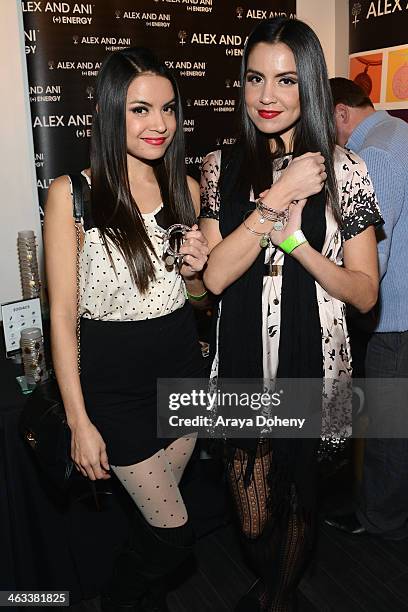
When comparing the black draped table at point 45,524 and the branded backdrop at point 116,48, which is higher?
the branded backdrop at point 116,48

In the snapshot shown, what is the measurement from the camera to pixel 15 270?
3445 millimetres

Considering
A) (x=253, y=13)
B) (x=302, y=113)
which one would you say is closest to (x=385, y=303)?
(x=302, y=113)

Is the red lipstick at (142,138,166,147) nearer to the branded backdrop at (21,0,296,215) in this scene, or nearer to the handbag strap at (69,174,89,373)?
the handbag strap at (69,174,89,373)

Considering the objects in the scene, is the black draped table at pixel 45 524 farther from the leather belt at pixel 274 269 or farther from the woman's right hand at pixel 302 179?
the woman's right hand at pixel 302 179

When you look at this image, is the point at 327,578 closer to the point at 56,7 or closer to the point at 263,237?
the point at 263,237

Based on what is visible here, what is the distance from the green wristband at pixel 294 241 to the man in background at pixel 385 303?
2.38ft

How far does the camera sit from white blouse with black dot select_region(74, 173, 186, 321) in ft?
5.24

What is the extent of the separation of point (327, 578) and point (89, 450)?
1.29 m

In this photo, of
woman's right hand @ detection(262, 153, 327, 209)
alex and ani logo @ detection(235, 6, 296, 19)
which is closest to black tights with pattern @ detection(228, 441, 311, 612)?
woman's right hand @ detection(262, 153, 327, 209)

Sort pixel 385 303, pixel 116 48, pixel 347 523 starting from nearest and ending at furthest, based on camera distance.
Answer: pixel 385 303, pixel 347 523, pixel 116 48

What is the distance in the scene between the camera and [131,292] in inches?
63.9

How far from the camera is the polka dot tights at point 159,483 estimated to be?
170 cm

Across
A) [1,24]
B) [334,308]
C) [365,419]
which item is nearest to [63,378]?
[334,308]

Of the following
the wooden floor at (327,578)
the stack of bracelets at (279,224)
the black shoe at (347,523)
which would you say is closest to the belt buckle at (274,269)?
the stack of bracelets at (279,224)
